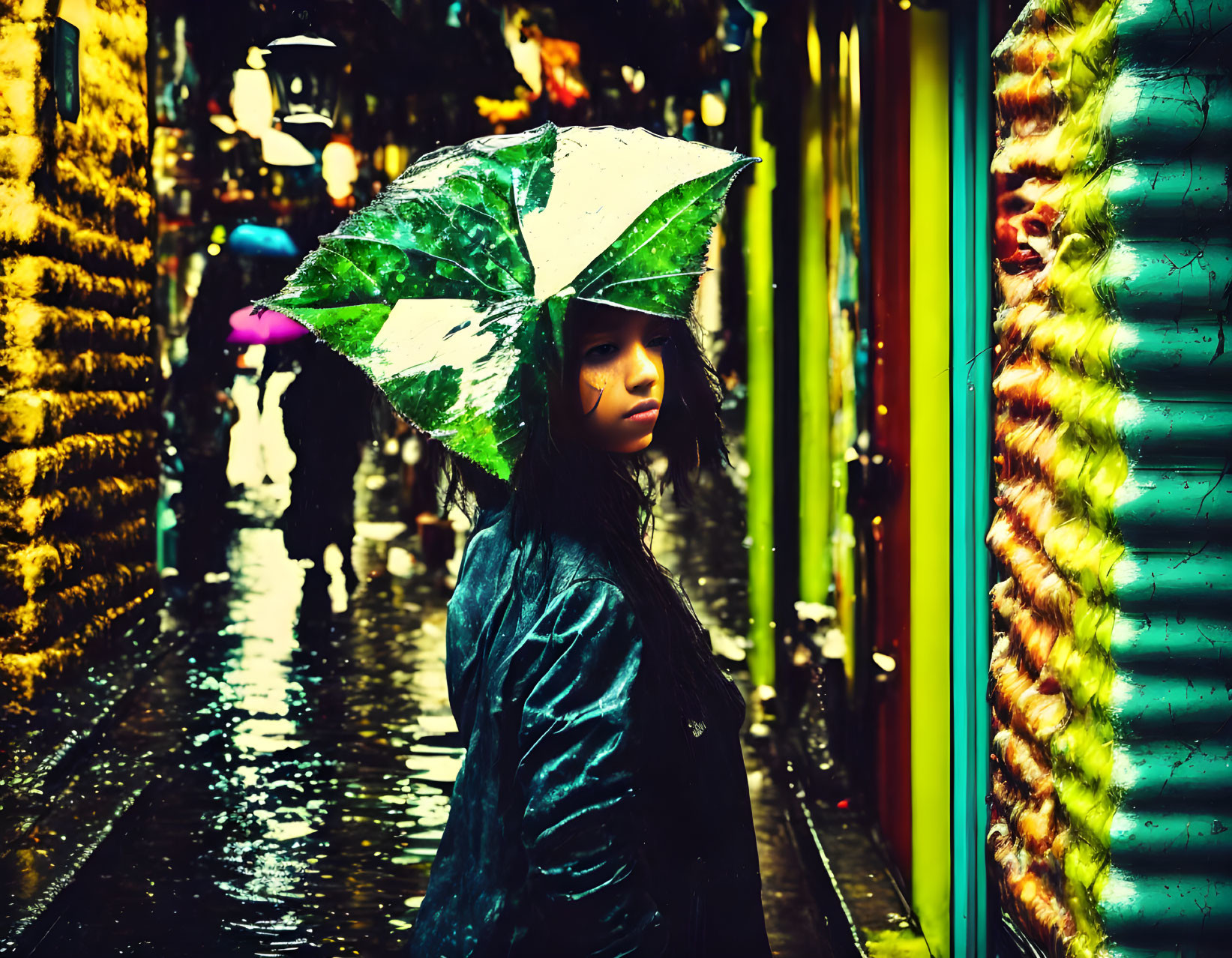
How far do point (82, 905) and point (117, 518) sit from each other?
2.21m

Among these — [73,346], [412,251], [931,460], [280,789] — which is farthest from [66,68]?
→ [412,251]

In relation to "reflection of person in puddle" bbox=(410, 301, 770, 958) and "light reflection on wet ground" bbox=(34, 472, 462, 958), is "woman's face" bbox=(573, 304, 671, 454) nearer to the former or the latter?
"reflection of person in puddle" bbox=(410, 301, 770, 958)

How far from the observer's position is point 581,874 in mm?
1255

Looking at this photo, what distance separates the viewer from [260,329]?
462 cm

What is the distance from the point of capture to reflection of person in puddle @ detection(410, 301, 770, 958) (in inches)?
49.9

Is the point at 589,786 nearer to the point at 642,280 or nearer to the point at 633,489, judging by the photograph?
the point at 633,489

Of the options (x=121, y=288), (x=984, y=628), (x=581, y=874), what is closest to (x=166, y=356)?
(x=121, y=288)

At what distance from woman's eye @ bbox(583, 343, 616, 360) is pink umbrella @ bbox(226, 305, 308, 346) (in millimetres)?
3210

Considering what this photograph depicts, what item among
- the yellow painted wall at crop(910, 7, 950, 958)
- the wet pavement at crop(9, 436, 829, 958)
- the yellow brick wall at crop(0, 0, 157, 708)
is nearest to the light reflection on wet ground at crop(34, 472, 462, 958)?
the wet pavement at crop(9, 436, 829, 958)

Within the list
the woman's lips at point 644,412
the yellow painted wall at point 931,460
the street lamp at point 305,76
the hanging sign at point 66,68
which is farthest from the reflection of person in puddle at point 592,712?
the hanging sign at point 66,68

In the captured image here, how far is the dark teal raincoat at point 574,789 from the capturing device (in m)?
1.26

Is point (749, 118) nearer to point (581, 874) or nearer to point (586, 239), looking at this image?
point (586, 239)

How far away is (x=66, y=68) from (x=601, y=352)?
391 cm

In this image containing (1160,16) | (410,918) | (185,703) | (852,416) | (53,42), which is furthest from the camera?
(185,703)
